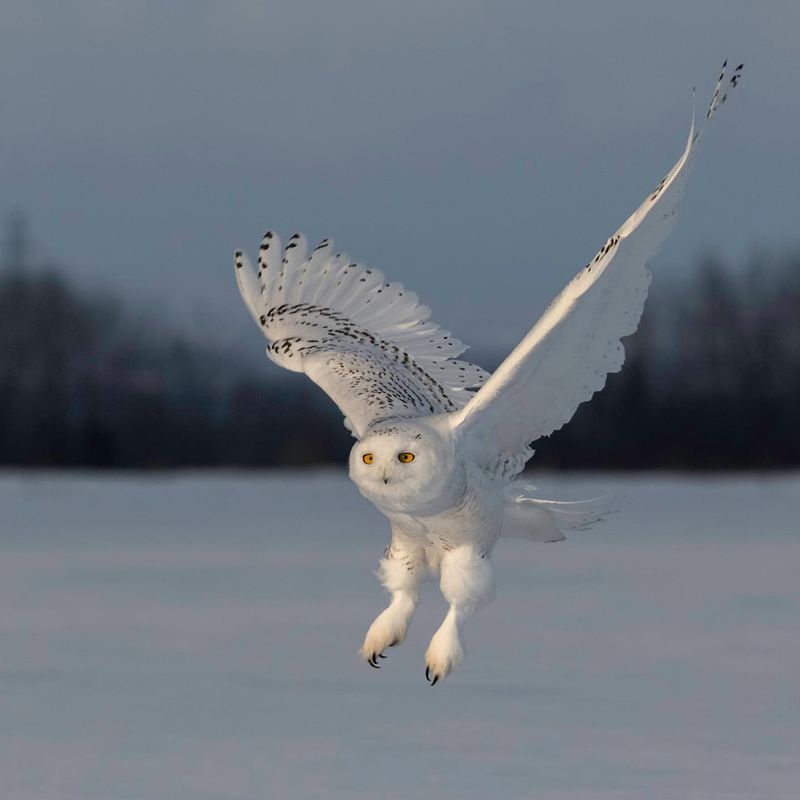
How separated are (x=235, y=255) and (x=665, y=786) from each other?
11.7 ft

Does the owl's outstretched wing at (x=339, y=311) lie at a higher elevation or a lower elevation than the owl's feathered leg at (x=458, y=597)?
higher

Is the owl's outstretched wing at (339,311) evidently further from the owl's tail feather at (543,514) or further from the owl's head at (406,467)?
the owl's head at (406,467)

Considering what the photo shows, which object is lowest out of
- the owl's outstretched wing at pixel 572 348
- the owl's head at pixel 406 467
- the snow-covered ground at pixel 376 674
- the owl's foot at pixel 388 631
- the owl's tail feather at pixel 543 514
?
the snow-covered ground at pixel 376 674

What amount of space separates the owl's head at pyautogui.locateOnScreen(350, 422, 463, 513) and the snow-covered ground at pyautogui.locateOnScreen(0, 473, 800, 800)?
86 centimetres

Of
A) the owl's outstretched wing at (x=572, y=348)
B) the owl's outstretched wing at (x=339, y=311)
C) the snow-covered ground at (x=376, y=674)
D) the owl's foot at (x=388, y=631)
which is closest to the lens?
the snow-covered ground at (x=376, y=674)

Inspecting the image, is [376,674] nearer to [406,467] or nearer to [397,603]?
[397,603]

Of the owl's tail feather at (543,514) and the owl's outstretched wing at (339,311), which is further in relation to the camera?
the owl's outstretched wing at (339,311)

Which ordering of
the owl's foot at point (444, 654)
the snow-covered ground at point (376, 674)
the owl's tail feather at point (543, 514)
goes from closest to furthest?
the snow-covered ground at point (376, 674) < the owl's foot at point (444, 654) < the owl's tail feather at point (543, 514)

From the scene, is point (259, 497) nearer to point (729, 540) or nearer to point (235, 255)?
point (729, 540)

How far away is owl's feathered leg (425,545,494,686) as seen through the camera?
19.3 feet

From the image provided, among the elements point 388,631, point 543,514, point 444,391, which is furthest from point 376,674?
point 444,391

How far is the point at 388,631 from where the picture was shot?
6.27 m

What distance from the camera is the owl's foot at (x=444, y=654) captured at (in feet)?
19.2

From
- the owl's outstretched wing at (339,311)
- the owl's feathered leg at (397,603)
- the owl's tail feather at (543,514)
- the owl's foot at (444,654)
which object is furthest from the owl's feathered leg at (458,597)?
the owl's outstretched wing at (339,311)
